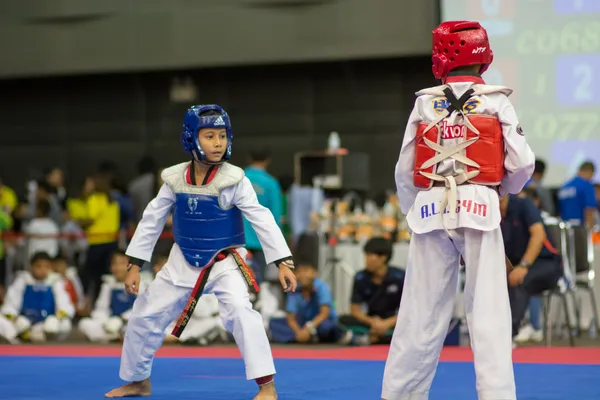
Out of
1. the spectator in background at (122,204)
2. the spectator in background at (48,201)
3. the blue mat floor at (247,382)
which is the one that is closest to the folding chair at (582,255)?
the blue mat floor at (247,382)

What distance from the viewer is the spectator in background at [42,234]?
10.8 meters

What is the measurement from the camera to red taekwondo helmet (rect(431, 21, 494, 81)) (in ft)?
13.2

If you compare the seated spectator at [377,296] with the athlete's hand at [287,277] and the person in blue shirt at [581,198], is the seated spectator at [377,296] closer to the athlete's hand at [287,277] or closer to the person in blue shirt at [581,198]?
the person in blue shirt at [581,198]

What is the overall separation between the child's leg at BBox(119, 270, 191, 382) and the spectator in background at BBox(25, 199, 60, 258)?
598 cm

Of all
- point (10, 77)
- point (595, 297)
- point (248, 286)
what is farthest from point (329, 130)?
point (248, 286)

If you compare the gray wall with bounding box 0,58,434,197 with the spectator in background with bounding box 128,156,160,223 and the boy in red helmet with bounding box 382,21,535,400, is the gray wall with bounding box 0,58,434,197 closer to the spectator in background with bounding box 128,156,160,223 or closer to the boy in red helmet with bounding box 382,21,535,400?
the spectator in background with bounding box 128,156,160,223

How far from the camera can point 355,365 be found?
21.5ft

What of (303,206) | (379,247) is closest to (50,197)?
(303,206)

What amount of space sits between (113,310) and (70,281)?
1.12 metres

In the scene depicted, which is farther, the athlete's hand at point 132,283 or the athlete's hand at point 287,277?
the athlete's hand at point 132,283

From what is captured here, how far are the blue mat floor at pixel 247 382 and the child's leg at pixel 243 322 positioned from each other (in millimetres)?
323

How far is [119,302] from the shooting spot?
8.95m

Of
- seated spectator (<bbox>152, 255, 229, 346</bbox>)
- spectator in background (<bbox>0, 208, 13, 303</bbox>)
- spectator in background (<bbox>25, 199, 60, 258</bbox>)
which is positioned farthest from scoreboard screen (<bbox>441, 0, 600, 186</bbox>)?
spectator in background (<bbox>0, 208, 13, 303</bbox>)

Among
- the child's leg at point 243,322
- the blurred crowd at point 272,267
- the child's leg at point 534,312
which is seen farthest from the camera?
the child's leg at point 534,312
